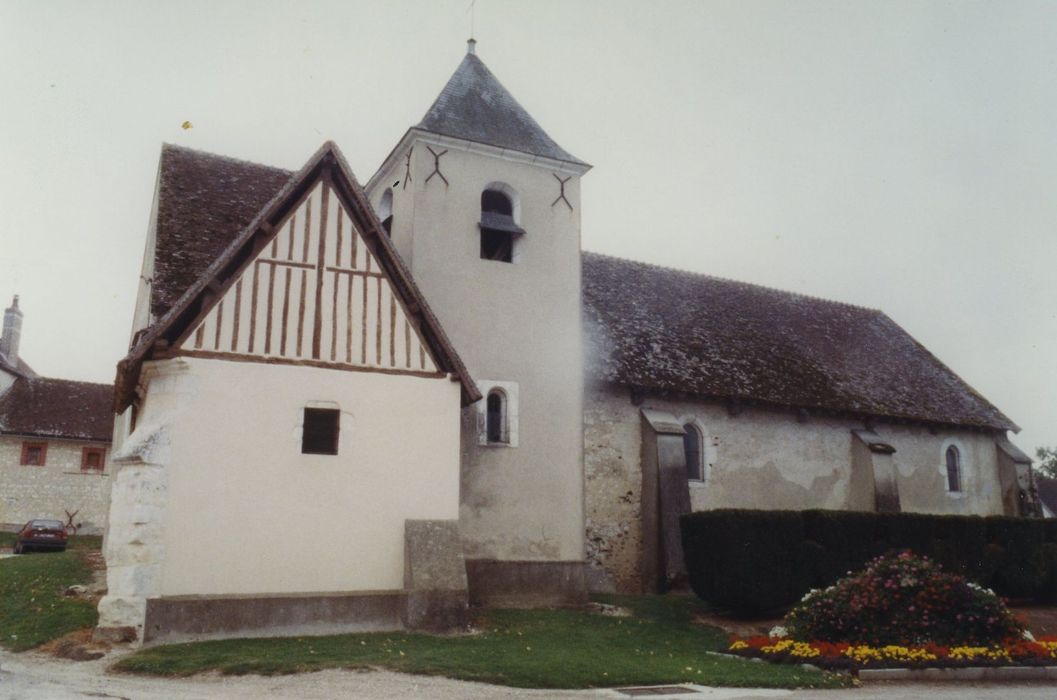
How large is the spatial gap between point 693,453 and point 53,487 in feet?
92.1

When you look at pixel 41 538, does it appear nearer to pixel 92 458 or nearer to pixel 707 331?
pixel 92 458

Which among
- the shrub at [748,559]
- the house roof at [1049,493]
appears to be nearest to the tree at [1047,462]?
the house roof at [1049,493]

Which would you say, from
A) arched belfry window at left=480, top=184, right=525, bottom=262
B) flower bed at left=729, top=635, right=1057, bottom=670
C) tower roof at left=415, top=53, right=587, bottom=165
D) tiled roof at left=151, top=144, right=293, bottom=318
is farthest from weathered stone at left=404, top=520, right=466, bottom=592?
tower roof at left=415, top=53, right=587, bottom=165

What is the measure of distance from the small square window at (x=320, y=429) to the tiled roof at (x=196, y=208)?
2.94 metres

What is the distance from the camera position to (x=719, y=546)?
47.5 feet

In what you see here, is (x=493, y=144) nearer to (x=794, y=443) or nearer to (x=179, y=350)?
(x=179, y=350)

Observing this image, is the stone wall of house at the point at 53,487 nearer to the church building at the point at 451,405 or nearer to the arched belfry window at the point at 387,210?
the church building at the point at 451,405

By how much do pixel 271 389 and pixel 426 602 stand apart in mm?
3834

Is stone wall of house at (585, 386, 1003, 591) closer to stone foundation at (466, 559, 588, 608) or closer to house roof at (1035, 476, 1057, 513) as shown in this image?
stone foundation at (466, 559, 588, 608)

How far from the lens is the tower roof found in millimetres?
17203

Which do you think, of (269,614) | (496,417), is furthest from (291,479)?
(496,417)

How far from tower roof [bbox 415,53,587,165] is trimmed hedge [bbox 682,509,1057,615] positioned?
8.32 meters

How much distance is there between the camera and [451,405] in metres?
13.6

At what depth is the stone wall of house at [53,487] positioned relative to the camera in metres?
34.1
